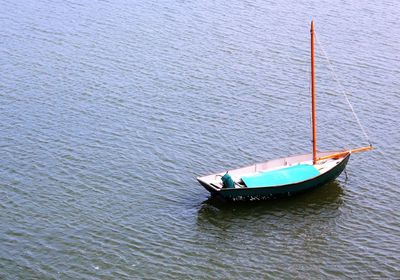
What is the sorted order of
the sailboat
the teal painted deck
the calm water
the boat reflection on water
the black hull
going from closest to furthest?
the calm water → the black hull → the boat reflection on water → the sailboat → the teal painted deck

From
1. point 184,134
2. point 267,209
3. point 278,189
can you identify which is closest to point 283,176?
point 278,189

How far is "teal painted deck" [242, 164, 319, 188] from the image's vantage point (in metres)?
55.0

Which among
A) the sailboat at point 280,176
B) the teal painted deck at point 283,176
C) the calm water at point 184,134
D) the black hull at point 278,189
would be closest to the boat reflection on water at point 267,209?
the calm water at point 184,134

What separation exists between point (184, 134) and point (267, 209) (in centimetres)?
1240

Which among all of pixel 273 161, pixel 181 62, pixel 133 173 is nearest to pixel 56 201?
pixel 133 173

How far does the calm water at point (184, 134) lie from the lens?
49344 mm

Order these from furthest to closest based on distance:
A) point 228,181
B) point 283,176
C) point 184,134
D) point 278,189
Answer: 1. point 184,134
2. point 283,176
3. point 278,189
4. point 228,181

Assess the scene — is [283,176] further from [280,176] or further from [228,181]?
[228,181]

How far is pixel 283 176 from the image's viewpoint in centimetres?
5584

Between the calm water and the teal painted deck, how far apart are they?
1651mm

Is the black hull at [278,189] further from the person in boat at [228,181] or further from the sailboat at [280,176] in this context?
the person in boat at [228,181]

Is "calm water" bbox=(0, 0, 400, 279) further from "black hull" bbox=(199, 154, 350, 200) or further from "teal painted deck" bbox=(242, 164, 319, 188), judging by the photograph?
"teal painted deck" bbox=(242, 164, 319, 188)

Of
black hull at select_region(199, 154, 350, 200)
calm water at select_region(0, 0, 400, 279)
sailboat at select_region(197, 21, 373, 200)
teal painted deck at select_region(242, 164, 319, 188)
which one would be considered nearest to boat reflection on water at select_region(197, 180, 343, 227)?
calm water at select_region(0, 0, 400, 279)

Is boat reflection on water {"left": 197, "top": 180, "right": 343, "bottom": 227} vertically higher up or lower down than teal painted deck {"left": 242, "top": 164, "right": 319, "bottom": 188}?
lower down
